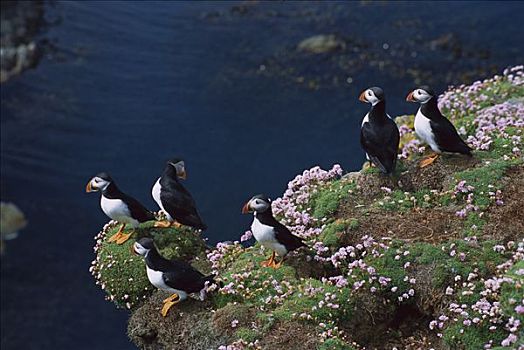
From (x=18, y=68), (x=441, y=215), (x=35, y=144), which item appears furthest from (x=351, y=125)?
(x=441, y=215)

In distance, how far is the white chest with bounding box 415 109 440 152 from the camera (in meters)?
12.5

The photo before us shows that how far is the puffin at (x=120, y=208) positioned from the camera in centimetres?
1226

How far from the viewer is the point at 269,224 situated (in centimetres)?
1117

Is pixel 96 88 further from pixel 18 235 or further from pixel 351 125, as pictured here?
pixel 351 125

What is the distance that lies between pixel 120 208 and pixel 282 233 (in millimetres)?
2793

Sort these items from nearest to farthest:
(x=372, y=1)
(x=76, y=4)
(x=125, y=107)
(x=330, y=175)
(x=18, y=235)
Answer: (x=330, y=175) → (x=18, y=235) → (x=125, y=107) → (x=372, y=1) → (x=76, y=4)

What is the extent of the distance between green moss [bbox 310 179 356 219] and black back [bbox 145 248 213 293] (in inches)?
97.3

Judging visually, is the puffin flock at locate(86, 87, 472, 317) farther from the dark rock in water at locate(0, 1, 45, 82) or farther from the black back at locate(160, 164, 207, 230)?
the dark rock in water at locate(0, 1, 45, 82)

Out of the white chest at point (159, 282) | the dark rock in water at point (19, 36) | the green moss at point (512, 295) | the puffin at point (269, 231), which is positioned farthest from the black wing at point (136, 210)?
the dark rock in water at point (19, 36)

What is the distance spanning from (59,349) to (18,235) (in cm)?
537

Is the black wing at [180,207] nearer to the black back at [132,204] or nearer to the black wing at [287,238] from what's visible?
the black back at [132,204]

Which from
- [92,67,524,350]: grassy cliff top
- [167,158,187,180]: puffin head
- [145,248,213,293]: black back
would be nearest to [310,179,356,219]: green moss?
[92,67,524,350]: grassy cliff top

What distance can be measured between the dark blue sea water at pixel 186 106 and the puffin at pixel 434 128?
490 inches

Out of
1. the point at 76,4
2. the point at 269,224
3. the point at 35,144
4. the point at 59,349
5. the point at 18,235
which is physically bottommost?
the point at 59,349
